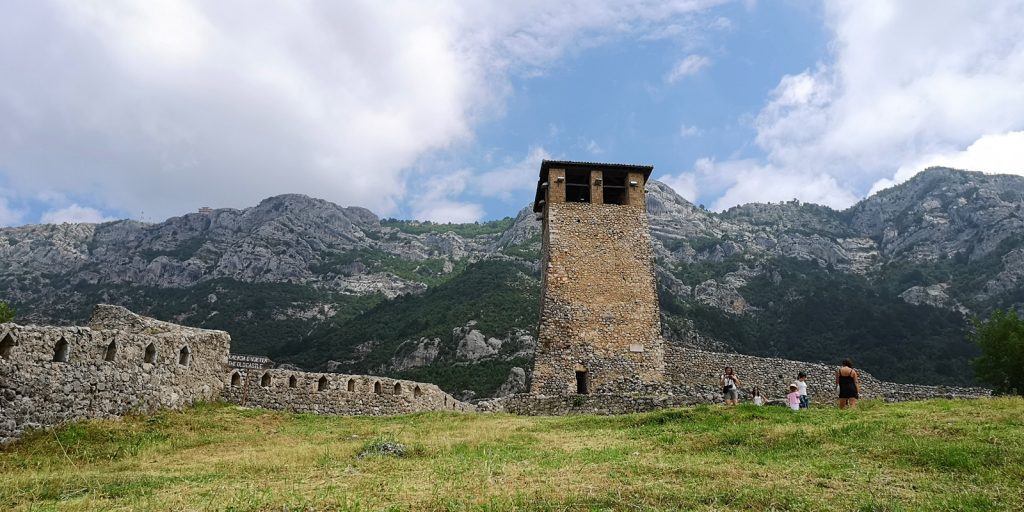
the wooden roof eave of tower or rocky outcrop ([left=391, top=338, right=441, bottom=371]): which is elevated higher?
the wooden roof eave of tower

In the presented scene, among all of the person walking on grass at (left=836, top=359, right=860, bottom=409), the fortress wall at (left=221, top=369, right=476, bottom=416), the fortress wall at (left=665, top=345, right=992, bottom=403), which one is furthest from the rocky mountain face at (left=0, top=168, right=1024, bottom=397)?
the person walking on grass at (left=836, top=359, right=860, bottom=409)

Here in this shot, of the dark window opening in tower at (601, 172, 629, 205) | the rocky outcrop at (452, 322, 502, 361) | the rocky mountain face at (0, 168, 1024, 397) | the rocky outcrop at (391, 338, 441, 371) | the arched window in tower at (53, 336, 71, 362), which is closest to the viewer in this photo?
the arched window in tower at (53, 336, 71, 362)

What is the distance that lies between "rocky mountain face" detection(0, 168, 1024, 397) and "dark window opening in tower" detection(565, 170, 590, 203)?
623 inches

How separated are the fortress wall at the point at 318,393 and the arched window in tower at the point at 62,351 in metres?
5.42

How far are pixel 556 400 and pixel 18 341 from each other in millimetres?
13495

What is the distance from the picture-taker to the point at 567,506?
20.0ft

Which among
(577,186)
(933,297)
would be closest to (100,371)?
(577,186)

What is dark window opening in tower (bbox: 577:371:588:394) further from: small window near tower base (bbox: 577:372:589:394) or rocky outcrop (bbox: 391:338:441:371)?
rocky outcrop (bbox: 391:338:441:371)

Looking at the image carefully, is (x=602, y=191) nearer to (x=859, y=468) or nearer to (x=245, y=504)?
(x=859, y=468)

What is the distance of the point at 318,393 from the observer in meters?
17.9

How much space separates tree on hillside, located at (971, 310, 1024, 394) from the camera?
25.6 m

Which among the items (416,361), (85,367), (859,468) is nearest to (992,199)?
(416,361)

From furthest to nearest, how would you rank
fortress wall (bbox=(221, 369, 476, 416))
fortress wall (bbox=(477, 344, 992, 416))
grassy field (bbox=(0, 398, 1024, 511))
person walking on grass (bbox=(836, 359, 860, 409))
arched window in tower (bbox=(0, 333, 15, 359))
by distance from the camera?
fortress wall (bbox=(477, 344, 992, 416)) < fortress wall (bbox=(221, 369, 476, 416)) < person walking on grass (bbox=(836, 359, 860, 409)) < arched window in tower (bbox=(0, 333, 15, 359)) < grassy field (bbox=(0, 398, 1024, 511))

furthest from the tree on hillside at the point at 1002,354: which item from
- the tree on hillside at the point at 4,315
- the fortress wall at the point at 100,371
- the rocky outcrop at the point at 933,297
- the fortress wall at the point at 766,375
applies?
the tree on hillside at the point at 4,315
